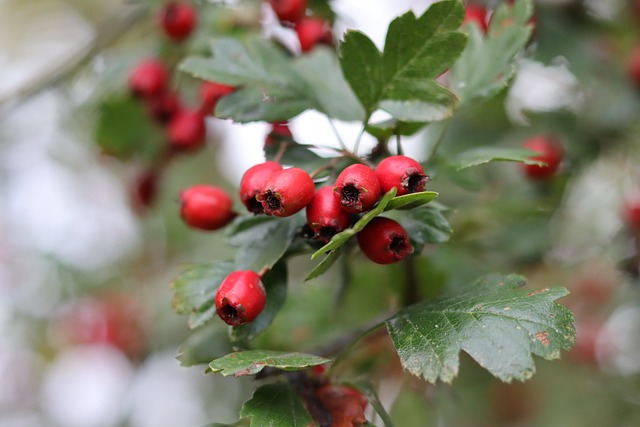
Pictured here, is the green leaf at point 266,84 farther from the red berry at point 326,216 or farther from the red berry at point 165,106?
the red berry at point 165,106

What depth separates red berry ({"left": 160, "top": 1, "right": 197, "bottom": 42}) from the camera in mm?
1896

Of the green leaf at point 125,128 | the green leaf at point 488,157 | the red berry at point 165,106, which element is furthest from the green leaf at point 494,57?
the green leaf at point 125,128

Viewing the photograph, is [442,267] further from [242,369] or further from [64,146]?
[64,146]

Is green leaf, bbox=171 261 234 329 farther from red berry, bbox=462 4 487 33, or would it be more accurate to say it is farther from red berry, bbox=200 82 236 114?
red berry, bbox=462 4 487 33

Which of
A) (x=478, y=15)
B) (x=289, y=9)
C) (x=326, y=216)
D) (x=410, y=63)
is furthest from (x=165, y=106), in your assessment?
(x=326, y=216)

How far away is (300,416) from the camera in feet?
3.62

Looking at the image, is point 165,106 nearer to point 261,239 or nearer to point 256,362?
point 261,239

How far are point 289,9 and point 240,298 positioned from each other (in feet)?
3.13

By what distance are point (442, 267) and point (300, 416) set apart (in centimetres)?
75

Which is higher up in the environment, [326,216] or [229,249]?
[326,216]

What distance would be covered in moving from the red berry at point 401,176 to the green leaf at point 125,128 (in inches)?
53.6

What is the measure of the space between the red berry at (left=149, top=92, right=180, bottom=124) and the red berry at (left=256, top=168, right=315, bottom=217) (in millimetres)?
1067

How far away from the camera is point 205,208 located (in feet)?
4.19

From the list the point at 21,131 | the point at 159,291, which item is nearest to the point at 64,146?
the point at 21,131
